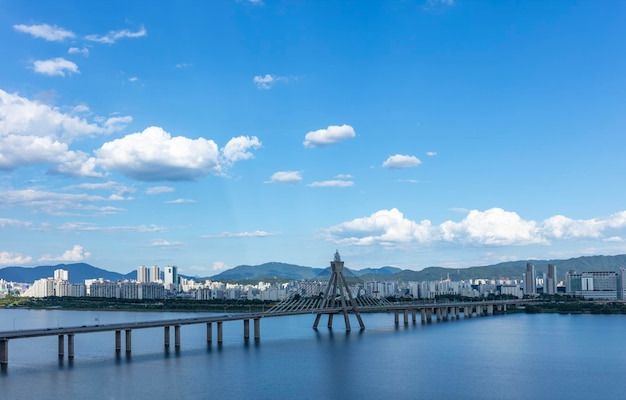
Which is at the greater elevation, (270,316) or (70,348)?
(270,316)

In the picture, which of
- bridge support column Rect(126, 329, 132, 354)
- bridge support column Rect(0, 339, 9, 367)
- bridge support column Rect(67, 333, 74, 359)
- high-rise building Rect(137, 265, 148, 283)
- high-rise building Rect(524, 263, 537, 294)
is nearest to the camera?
bridge support column Rect(0, 339, 9, 367)

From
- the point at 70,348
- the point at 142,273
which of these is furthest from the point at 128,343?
the point at 142,273

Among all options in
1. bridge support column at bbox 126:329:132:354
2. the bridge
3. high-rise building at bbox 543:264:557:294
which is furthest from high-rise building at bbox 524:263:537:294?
bridge support column at bbox 126:329:132:354

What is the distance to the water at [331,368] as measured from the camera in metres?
19.8

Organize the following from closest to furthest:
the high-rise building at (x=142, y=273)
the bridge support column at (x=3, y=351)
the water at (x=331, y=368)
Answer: the water at (x=331, y=368) < the bridge support column at (x=3, y=351) < the high-rise building at (x=142, y=273)

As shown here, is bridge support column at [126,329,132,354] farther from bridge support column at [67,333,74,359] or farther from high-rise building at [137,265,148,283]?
high-rise building at [137,265,148,283]

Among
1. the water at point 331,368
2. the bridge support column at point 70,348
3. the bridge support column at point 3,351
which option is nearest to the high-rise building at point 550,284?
the water at point 331,368

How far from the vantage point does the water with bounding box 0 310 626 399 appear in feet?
65.1

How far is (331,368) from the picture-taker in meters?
24.3

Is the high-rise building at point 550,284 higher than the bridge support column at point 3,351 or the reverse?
the reverse

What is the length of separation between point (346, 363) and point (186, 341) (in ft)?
40.2

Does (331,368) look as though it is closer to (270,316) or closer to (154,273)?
(270,316)

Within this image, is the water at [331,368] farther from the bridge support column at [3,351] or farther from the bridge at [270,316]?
the bridge at [270,316]

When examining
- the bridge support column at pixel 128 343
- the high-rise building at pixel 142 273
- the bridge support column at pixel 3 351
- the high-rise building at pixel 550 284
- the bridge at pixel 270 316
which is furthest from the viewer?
the high-rise building at pixel 142 273
